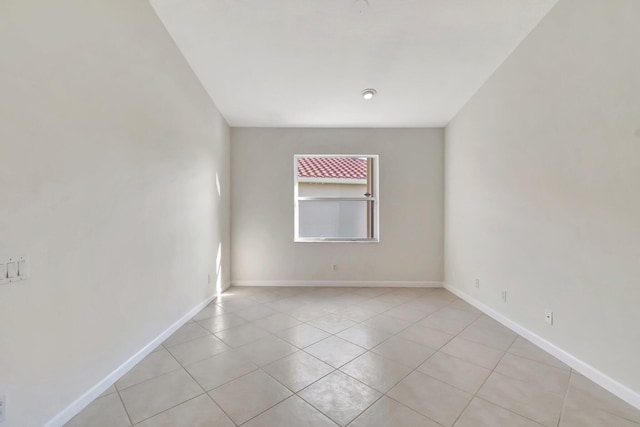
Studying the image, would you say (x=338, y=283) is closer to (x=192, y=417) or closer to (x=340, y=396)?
(x=340, y=396)

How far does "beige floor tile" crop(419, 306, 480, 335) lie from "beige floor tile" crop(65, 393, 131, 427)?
2525 millimetres

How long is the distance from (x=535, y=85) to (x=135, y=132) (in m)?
3.27

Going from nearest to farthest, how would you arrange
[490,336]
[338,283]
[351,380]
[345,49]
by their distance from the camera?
[351,380]
[490,336]
[345,49]
[338,283]

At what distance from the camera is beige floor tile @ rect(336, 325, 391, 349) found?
242 centimetres

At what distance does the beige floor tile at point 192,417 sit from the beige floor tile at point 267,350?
1.69ft

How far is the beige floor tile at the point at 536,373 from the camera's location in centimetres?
179

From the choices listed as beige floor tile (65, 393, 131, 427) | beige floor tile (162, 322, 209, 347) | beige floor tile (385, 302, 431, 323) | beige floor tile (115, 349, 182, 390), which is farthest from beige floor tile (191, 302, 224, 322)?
beige floor tile (385, 302, 431, 323)

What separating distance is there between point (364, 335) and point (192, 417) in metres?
1.54

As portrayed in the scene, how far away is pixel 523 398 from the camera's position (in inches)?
65.6

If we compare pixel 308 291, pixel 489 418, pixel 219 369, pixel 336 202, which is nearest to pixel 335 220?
pixel 336 202

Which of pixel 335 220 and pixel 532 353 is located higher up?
pixel 335 220

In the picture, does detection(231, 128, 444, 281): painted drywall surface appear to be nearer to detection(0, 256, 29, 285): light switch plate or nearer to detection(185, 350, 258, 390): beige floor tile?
detection(185, 350, 258, 390): beige floor tile

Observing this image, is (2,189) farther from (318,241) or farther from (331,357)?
(318,241)

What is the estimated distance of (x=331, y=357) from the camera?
2156mm
